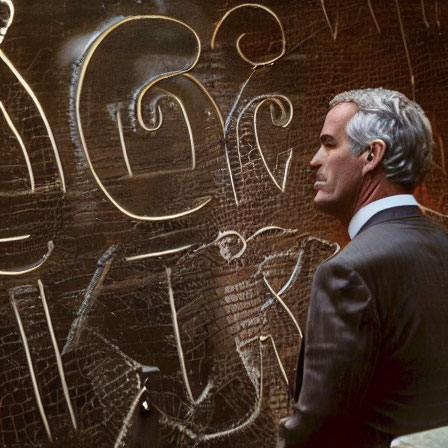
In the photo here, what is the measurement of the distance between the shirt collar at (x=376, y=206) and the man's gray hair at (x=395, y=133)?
0.16 ft

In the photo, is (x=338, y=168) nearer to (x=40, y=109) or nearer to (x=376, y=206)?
(x=376, y=206)

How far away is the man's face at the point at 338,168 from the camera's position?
6.96 ft

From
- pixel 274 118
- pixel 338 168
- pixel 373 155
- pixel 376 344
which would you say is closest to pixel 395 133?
pixel 373 155

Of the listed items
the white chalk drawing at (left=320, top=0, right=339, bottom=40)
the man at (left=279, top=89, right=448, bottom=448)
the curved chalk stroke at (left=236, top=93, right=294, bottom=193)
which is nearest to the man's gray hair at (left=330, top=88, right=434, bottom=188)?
the man at (left=279, top=89, right=448, bottom=448)

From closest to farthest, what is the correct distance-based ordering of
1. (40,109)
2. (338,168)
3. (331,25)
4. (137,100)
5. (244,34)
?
1. (338,168)
2. (40,109)
3. (137,100)
4. (244,34)
5. (331,25)

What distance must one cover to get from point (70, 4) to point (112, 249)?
35.9 inches

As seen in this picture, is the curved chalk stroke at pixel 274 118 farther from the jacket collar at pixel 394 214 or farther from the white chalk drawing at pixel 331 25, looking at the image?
the jacket collar at pixel 394 214

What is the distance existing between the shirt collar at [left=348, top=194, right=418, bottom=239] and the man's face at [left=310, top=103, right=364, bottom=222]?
0.20ft

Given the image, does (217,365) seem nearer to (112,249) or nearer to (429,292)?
(112,249)

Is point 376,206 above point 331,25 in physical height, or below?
below

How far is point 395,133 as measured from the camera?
2.07 metres

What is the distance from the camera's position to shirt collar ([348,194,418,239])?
203cm

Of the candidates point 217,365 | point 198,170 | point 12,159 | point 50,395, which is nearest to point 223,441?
point 217,365

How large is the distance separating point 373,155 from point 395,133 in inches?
3.3
